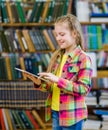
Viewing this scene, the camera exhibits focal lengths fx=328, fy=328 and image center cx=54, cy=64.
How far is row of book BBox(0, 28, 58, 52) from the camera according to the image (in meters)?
3.86

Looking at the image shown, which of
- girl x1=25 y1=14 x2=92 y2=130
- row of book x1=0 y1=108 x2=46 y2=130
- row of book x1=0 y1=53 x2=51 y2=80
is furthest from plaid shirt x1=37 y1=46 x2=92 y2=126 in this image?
row of book x1=0 y1=108 x2=46 y2=130

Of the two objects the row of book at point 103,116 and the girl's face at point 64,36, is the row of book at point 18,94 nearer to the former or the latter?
the row of book at point 103,116

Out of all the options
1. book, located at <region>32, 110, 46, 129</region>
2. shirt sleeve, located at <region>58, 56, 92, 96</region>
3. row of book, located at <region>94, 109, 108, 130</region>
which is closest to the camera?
shirt sleeve, located at <region>58, 56, 92, 96</region>

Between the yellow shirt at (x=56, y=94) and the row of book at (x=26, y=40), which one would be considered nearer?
the yellow shirt at (x=56, y=94)

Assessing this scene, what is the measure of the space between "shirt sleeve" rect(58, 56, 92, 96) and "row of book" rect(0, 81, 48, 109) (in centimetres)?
209

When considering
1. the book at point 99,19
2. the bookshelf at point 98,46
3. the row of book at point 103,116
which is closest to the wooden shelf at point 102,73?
the bookshelf at point 98,46

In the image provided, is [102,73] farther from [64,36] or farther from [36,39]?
[64,36]

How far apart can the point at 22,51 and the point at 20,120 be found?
2.69ft

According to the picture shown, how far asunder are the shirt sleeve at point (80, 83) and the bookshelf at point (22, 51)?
2.05 metres

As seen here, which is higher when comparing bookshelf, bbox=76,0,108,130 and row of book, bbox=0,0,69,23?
row of book, bbox=0,0,69,23

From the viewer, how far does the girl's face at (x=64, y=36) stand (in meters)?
1.88

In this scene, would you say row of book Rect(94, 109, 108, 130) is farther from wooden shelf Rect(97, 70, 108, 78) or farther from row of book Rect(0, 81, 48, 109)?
row of book Rect(0, 81, 48, 109)

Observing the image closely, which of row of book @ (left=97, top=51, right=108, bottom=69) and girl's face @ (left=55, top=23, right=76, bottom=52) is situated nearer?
girl's face @ (left=55, top=23, right=76, bottom=52)

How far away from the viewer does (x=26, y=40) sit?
3871 millimetres
